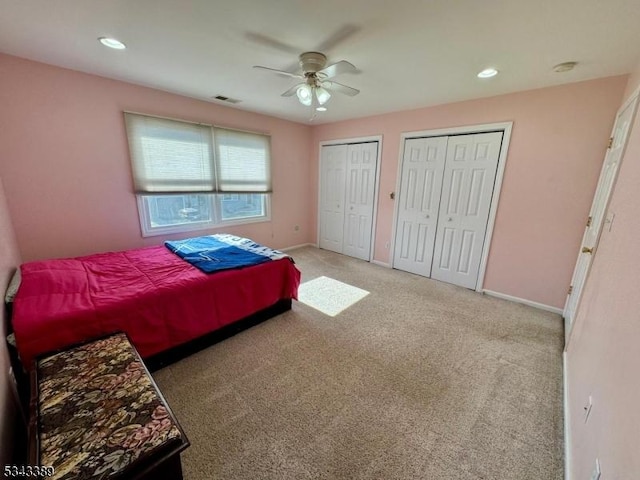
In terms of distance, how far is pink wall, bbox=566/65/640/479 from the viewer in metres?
0.84

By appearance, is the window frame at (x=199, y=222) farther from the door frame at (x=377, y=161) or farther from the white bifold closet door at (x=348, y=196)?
the door frame at (x=377, y=161)

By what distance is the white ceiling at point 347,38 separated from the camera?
1469mm

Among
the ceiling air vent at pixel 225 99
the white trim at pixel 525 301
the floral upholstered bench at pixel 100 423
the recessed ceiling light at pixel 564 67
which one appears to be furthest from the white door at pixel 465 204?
the floral upholstered bench at pixel 100 423

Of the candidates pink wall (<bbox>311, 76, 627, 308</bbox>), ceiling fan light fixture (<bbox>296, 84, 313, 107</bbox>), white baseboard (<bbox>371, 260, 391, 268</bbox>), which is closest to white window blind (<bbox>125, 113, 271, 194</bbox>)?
ceiling fan light fixture (<bbox>296, 84, 313, 107</bbox>)

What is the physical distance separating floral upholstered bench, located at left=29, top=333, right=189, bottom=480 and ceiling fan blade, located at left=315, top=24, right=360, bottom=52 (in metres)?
2.36

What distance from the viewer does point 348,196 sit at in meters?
4.47

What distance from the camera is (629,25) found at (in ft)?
4.97

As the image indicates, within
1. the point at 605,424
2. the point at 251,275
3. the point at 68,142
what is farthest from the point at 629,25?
→ the point at 68,142

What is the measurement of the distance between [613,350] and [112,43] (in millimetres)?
3624

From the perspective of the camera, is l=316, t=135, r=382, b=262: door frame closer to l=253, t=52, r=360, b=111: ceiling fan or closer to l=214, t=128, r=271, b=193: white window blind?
l=214, t=128, r=271, b=193: white window blind

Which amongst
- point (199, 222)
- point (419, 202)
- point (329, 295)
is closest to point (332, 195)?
point (419, 202)

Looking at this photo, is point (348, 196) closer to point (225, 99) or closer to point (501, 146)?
point (501, 146)

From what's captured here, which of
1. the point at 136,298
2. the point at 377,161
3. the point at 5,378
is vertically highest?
the point at 377,161

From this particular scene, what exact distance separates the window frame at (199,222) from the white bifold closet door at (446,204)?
90.3 inches
